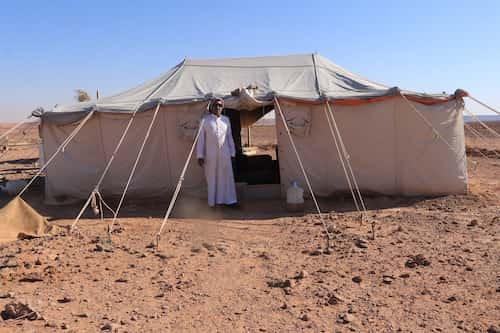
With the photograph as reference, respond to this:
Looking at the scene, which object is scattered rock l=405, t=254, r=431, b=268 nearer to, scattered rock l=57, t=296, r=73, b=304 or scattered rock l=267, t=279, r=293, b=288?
scattered rock l=267, t=279, r=293, b=288

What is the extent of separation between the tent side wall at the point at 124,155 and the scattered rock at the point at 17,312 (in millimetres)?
3821

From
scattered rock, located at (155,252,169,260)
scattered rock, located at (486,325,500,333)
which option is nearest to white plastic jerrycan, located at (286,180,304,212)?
scattered rock, located at (155,252,169,260)

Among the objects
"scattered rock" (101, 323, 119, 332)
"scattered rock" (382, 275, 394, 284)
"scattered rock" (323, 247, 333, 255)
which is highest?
"scattered rock" (323, 247, 333, 255)

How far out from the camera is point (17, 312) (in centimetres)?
302

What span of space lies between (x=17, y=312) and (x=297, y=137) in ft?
14.6

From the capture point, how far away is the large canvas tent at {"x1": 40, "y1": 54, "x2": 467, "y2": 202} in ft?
21.2

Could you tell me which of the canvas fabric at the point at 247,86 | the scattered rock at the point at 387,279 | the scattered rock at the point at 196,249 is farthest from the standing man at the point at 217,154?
the scattered rock at the point at 387,279

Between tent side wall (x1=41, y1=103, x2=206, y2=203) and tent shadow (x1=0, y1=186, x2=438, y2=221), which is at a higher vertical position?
tent side wall (x1=41, y1=103, x2=206, y2=203)

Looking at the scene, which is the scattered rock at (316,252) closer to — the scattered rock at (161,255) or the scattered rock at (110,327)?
the scattered rock at (161,255)

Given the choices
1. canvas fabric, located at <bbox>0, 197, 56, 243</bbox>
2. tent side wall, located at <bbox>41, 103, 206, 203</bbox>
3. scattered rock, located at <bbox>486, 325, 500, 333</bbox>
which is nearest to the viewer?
scattered rock, located at <bbox>486, 325, 500, 333</bbox>

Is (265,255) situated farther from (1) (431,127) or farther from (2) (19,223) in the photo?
(1) (431,127)

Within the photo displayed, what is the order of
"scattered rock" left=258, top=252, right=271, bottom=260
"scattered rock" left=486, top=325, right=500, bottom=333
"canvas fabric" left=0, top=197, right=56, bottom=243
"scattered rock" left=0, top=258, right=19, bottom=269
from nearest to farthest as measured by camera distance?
"scattered rock" left=486, top=325, right=500, bottom=333
"scattered rock" left=0, top=258, right=19, bottom=269
"scattered rock" left=258, top=252, right=271, bottom=260
"canvas fabric" left=0, top=197, right=56, bottom=243

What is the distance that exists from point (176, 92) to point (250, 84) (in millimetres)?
1152

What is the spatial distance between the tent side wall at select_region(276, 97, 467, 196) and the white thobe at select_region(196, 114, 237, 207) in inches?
33.7
